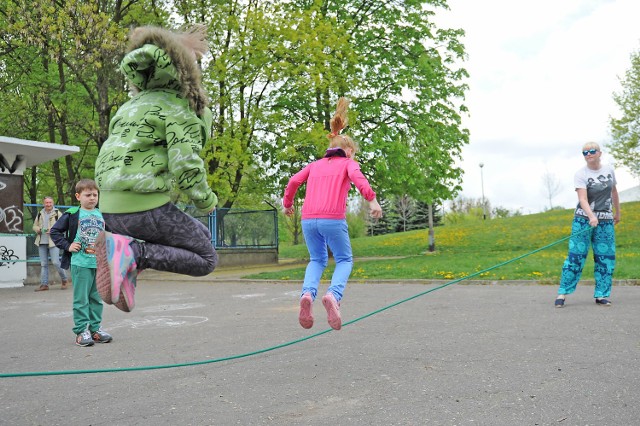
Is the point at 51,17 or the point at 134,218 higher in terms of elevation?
the point at 51,17

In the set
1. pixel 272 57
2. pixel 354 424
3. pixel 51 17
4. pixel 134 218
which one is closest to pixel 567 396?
pixel 354 424

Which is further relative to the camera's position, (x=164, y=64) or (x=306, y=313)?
(x=306, y=313)

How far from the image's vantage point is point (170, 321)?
27.1ft

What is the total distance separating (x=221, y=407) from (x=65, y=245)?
3.34 m

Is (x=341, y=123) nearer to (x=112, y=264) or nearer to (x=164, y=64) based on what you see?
(x=164, y=64)

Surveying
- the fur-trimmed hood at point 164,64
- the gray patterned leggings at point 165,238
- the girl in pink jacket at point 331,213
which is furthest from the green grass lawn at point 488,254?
the fur-trimmed hood at point 164,64

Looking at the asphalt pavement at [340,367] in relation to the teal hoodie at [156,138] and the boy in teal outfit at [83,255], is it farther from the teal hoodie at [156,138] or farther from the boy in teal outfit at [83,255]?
the teal hoodie at [156,138]

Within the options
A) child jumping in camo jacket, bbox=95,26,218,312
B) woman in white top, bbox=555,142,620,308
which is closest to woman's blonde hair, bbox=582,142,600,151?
woman in white top, bbox=555,142,620,308

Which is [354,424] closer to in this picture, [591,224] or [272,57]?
[591,224]

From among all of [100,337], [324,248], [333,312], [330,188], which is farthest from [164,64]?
[100,337]

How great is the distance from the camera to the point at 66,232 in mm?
6504

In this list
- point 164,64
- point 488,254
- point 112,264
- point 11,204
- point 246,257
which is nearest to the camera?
point 112,264

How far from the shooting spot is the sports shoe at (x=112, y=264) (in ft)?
10.8

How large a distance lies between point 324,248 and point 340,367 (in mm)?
1023
